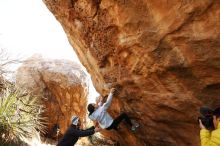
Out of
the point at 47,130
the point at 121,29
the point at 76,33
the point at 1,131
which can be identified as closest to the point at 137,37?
the point at 121,29

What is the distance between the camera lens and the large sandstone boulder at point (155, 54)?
252 inches

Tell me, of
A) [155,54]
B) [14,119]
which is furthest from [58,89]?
[155,54]

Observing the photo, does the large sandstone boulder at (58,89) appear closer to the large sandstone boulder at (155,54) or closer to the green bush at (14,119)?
the green bush at (14,119)

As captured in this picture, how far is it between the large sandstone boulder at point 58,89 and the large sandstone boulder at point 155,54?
7591 millimetres

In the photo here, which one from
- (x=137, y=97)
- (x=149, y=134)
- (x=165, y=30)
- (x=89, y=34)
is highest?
(x=89, y=34)

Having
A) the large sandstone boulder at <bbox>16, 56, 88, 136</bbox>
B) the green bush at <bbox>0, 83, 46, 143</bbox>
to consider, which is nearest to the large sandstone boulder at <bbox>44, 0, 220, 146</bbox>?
the green bush at <bbox>0, 83, 46, 143</bbox>

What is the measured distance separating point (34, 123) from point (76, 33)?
13.1 ft

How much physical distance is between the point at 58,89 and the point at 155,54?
10991 mm

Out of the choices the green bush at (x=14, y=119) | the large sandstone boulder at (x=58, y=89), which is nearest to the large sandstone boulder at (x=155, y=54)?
the green bush at (x=14, y=119)

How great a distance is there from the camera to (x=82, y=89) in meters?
18.2

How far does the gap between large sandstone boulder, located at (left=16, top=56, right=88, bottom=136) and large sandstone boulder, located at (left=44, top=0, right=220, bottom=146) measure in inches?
299

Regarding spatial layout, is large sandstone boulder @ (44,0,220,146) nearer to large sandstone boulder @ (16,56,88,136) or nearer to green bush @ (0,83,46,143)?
green bush @ (0,83,46,143)

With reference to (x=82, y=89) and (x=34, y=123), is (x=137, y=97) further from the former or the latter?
(x=82, y=89)

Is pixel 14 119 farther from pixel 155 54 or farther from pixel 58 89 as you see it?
pixel 58 89
